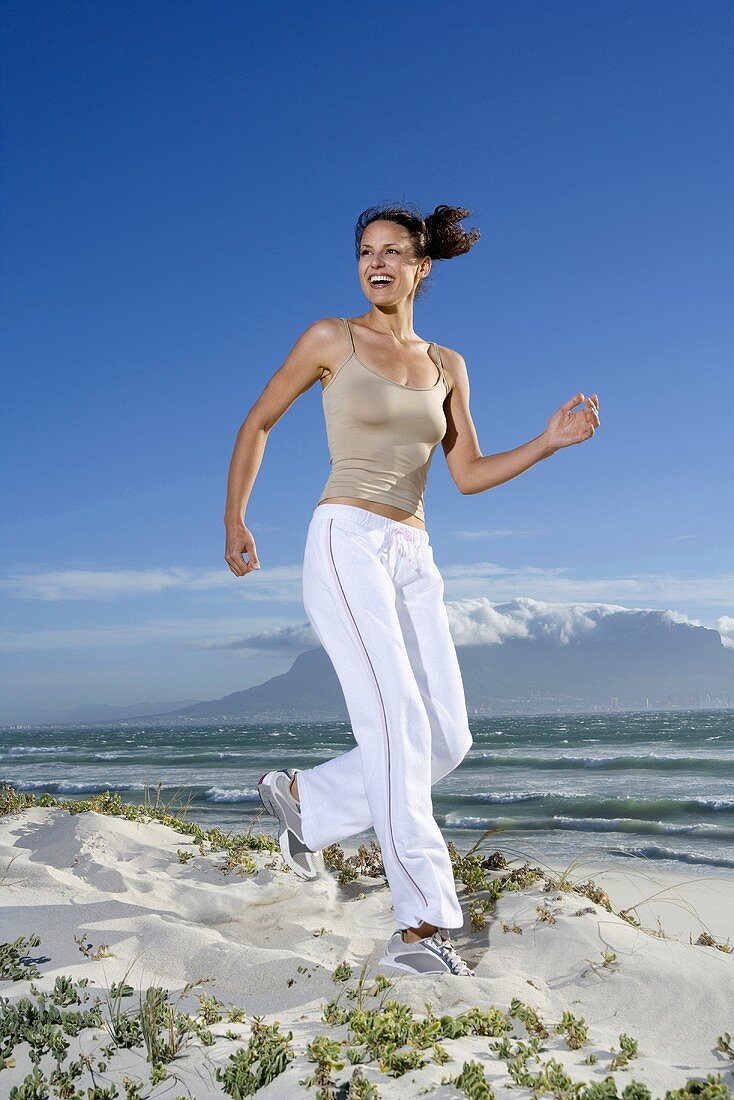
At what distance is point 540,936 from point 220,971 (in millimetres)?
1347

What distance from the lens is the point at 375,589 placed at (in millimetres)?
3305

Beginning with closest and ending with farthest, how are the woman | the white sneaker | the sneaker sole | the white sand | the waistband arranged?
1. the white sand
2. the white sneaker
3. the woman
4. the waistband
5. the sneaker sole

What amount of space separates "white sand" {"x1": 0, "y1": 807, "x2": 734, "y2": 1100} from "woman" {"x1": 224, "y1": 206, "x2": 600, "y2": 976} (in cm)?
33

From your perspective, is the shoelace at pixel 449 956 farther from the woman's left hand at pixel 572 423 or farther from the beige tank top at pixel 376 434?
the woman's left hand at pixel 572 423

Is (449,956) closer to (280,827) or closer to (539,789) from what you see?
(280,827)

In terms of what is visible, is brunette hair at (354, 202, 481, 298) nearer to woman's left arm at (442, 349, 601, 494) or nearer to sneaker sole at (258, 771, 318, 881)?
woman's left arm at (442, 349, 601, 494)

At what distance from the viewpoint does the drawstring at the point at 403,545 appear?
11.3 feet

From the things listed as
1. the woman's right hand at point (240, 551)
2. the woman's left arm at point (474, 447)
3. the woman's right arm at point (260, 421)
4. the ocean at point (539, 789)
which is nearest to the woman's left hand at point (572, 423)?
the woman's left arm at point (474, 447)

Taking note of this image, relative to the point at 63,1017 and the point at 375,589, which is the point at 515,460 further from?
the point at 63,1017

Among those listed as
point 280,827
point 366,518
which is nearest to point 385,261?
point 366,518

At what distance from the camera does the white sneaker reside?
3.04 m

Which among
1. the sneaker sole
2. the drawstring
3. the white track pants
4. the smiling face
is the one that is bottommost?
the sneaker sole

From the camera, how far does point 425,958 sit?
305cm

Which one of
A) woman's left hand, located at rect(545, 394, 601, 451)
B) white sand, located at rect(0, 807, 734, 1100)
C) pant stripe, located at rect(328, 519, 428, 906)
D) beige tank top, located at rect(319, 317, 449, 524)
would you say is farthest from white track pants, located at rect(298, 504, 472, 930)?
woman's left hand, located at rect(545, 394, 601, 451)
